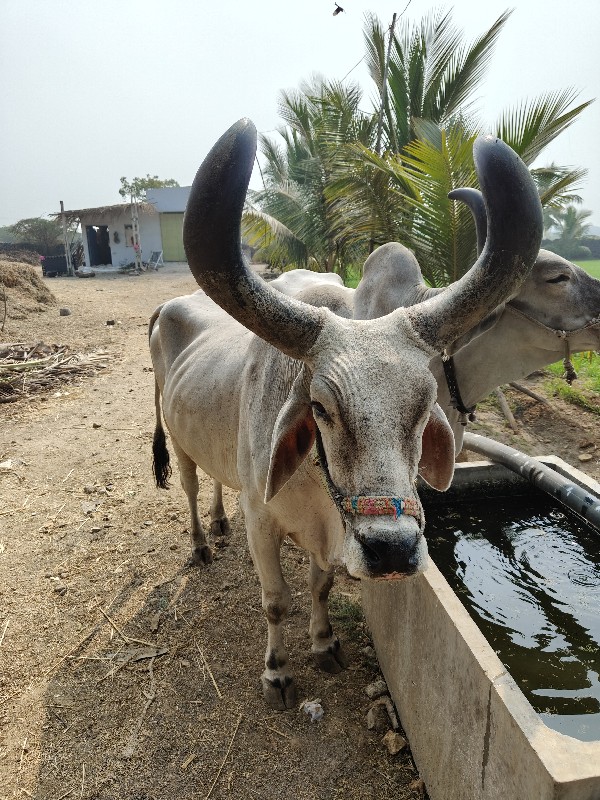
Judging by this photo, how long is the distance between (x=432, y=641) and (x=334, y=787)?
31.8 inches

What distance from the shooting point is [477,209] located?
2584mm

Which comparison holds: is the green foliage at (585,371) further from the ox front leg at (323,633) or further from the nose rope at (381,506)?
the nose rope at (381,506)

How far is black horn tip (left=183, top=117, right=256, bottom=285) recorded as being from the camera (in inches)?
62.4

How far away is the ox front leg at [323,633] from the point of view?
295 cm

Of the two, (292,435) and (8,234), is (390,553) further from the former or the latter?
(8,234)

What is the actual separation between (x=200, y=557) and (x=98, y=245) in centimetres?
3024

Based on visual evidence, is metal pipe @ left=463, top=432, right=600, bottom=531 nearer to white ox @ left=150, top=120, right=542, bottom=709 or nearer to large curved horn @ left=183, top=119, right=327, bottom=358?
white ox @ left=150, top=120, right=542, bottom=709

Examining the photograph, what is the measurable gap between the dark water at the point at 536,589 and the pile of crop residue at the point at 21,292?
1226 centimetres

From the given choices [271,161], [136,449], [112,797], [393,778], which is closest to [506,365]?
[393,778]

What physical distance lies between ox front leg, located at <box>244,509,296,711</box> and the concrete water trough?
0.46 metres

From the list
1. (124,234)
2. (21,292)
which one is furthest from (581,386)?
(124,234)

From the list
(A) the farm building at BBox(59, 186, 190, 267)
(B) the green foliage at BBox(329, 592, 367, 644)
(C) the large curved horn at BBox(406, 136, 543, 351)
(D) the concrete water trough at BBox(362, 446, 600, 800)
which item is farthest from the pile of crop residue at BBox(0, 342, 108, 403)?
(A) the farm building at BBox(59, 186, 190, 267)

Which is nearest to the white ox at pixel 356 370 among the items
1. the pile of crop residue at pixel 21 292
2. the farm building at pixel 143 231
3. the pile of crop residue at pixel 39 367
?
the pile of crop residue at pixel 39 367

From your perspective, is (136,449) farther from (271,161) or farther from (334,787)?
(271,161)
